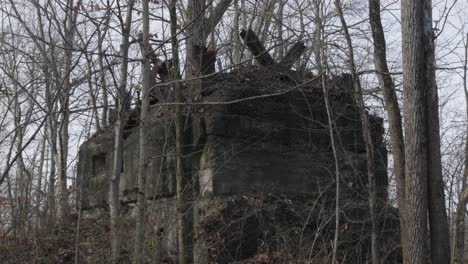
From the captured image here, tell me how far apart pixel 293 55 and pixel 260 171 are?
2554 millimetres

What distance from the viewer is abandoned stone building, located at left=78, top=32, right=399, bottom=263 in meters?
7.86

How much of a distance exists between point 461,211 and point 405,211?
5.62 m

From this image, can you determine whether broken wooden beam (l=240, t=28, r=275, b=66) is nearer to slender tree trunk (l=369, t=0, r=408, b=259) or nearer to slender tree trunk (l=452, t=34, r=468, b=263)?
slender tree trunk (l=369, t=0, r=408, b=259)

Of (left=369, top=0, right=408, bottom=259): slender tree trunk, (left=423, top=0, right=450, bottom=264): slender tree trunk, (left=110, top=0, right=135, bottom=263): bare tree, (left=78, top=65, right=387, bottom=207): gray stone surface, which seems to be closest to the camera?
(left=423, top=0, right=450, bottom=264): slender tree trunk

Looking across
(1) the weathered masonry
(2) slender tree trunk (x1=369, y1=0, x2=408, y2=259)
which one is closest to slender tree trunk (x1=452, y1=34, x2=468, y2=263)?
(1) the weathered masonry

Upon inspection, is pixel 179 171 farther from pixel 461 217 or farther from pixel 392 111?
pixel 461 217

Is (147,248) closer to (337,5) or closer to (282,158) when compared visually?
(282,158)

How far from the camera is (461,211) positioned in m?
11.5

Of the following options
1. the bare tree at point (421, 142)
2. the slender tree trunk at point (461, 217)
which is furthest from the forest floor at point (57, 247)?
the slender tree trunk at point (461, 217)

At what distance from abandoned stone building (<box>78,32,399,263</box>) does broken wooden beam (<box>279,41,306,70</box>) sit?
22 cm

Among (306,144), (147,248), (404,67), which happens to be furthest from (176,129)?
(404,67)

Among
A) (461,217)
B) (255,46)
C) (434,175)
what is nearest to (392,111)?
(434,175)

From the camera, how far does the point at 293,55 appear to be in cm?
998

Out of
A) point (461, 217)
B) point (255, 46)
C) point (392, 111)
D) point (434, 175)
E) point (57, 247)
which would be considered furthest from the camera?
point (461, 217)
